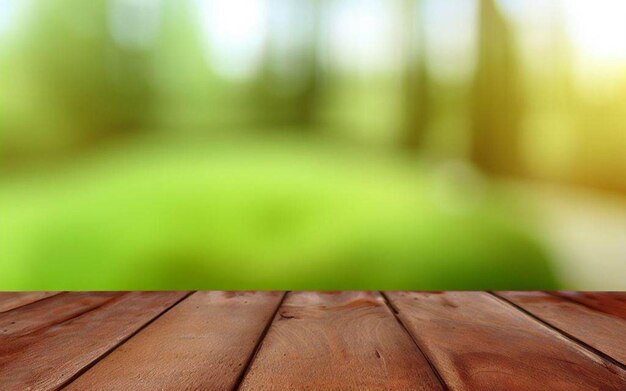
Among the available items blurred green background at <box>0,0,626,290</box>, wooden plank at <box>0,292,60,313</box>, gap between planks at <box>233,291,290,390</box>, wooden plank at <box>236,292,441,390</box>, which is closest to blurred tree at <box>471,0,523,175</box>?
blurred green background at <box>0,0,626,290</box>

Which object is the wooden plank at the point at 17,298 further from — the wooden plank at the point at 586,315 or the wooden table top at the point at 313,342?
the wooden plank at the point at 586,315

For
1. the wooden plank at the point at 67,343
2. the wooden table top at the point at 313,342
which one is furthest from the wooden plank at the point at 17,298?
the wooden plank at the point at 67,343

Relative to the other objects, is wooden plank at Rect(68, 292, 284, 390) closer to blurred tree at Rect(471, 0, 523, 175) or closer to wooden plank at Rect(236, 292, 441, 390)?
wooden plank at Rect(236, 292, 441, 390)

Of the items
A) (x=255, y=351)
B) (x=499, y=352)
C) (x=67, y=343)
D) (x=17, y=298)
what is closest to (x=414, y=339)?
(x=499, y=352)

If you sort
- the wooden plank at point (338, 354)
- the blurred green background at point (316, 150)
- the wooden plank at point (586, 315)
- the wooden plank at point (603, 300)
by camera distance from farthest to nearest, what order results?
1. the blurred green background at point (316, 150)
2. the wooden plank at point (603, 300)
3. the wooden plank at point (586, 315)
4. the wooden plank at point (338, 354)

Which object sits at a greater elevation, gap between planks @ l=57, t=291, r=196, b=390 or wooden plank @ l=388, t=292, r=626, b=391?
gap between planks @ l=57, t=291, r=196, b=390

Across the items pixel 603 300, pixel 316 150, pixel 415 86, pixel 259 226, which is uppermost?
pixel 415 86

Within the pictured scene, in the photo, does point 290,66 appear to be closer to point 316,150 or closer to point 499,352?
point 316,150
